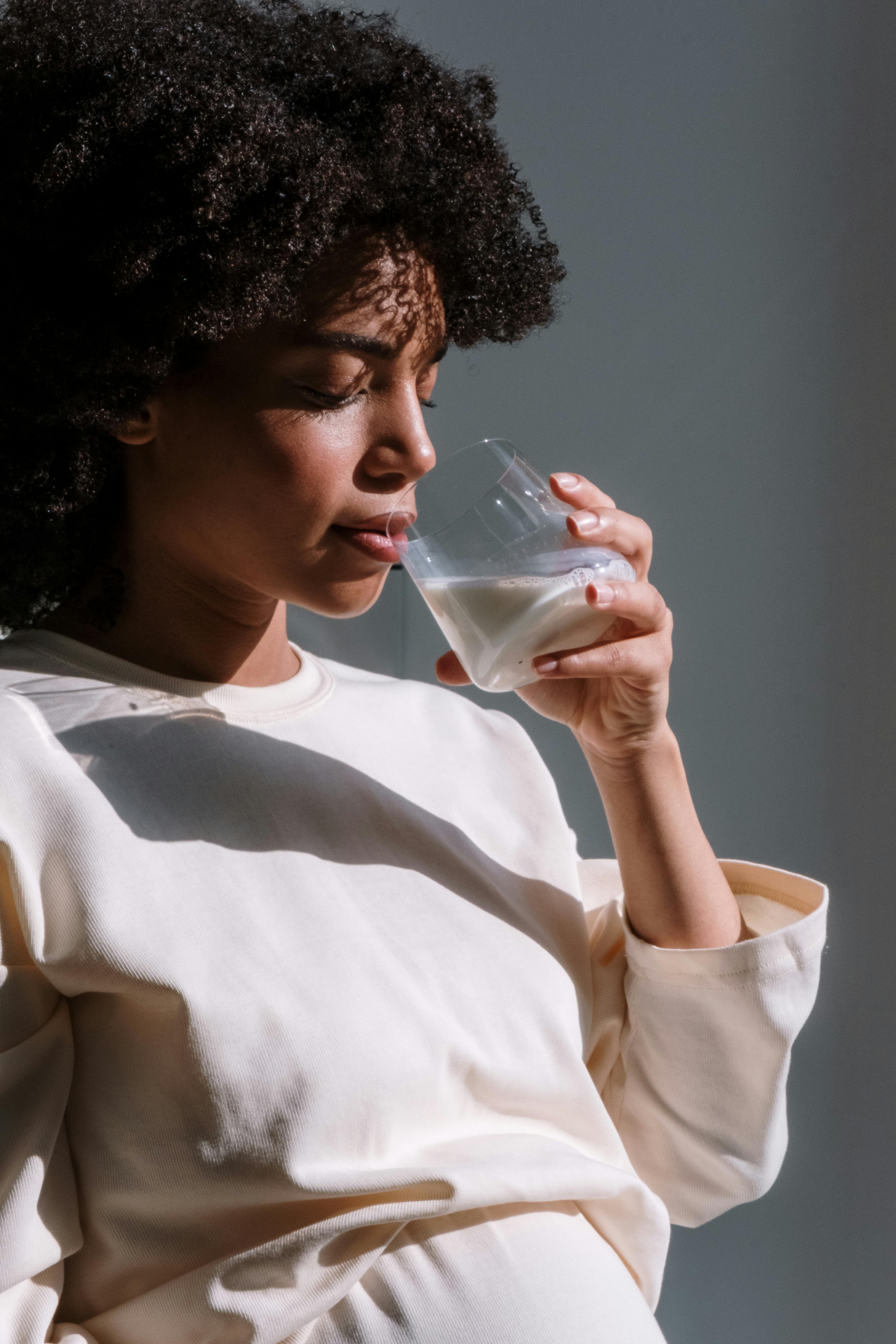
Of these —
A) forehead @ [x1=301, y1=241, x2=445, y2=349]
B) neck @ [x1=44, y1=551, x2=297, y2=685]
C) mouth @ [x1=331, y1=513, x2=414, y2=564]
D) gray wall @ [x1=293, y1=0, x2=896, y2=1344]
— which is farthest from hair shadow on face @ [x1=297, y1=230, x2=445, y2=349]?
gray wall @ [x1=293, y1=0, x2=896, y2=1344]

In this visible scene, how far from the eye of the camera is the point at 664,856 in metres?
0.96

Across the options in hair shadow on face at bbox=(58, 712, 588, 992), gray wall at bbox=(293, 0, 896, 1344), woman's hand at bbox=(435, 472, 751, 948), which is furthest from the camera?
gray wall at bbox=(293, 0, 896, 1344)

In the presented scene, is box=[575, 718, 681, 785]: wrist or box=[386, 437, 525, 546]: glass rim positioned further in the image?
box=[575, 718, 681, 785]: wrist

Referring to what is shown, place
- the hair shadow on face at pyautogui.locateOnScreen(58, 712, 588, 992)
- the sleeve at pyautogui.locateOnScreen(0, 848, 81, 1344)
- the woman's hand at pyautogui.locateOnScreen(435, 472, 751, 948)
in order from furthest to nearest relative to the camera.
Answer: the woman's hand at pyautogui.locateOnScreen(435, 472, 751, 948)
the hair shadow on face at pyautogui.locateOnScreen(58, 712, 588, 992)
the sleeve at pyautogui.locateOnScreen(0, 848, 81, 1344)

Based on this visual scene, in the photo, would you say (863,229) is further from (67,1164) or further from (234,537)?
(67,1164)

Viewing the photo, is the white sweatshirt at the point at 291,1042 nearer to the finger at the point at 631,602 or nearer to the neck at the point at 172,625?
the neck at the point at 172,625

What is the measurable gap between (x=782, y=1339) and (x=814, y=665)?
2.79 ft

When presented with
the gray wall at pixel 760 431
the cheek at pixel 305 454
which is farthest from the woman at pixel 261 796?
the gray wall at pixel 760 431

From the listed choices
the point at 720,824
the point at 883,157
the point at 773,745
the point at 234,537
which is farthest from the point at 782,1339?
the point at 883,157

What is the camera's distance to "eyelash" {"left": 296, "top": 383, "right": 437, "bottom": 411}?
2.55ft

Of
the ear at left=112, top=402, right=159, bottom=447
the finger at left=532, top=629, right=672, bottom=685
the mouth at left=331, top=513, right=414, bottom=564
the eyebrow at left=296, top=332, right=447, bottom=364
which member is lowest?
the finger at left=532, top=629, right=672, bottom=685

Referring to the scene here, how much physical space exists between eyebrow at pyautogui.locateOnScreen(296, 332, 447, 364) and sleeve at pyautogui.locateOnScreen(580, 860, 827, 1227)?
506mm

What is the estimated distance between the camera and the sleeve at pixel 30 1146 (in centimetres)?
71

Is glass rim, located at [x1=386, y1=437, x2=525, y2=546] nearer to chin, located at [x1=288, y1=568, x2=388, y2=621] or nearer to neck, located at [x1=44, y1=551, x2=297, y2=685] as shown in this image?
chin, located at [x1=288, y1=568, x2=388, y2=621]
